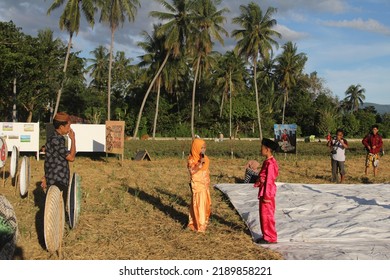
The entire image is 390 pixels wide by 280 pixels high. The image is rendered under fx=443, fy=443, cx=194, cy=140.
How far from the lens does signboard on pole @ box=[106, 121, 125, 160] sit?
53.5 ft

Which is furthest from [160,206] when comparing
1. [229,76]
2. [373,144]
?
[229,76]

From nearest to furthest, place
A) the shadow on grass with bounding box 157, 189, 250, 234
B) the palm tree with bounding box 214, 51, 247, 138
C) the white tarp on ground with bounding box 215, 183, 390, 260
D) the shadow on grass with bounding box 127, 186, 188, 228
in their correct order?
the white tarp on ground with bounding box 215, 183, 390, 260
the shadow on grass with bounding box 157, 189, 250, 234
the shadow on grass with bounding box 127, 186, 188, 228
the palm tree with bounding box 214, 51, 247, 138

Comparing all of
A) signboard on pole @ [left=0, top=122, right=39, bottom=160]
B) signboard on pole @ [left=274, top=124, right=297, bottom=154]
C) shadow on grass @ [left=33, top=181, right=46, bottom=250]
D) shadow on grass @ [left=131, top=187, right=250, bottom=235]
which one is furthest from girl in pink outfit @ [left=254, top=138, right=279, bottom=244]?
signboard on pole @ [left=274, top=124, right=297, bottom=154]

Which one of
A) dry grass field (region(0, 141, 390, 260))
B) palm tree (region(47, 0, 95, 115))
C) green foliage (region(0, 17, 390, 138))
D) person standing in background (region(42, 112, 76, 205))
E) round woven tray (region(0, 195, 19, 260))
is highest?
palm tree (region(47, 0, 95, 115))

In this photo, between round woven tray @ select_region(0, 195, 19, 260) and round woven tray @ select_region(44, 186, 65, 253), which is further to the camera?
round woven tray @ select_region(44, 186, 65, 253)

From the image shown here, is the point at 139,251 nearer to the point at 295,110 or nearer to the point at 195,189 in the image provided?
the point at 195,189

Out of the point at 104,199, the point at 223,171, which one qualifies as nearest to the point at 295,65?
A: the point at 223,171

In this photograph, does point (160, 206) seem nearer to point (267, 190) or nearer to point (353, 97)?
point (267, 190)

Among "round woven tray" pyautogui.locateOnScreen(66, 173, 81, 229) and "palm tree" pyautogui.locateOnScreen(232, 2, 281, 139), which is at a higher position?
"palm tree" pyautogui.locateOnScreen(232, 2, 281, 139)

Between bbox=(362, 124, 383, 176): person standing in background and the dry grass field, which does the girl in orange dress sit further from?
bbox=(362, 124, 383, 176): person standing in background

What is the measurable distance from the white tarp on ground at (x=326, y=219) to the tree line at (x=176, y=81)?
912 inches

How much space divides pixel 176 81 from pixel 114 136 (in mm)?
31121

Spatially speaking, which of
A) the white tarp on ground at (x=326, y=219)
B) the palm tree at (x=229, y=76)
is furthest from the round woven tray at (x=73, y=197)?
the palm tree at (x=229, y=76)

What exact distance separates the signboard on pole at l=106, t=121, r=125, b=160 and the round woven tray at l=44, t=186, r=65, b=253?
11.0m
